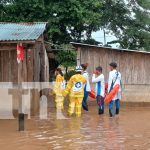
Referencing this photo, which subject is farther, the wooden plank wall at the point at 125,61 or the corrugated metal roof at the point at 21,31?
the wooden plank wall at the point at 125,61

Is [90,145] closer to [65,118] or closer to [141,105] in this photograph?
[65,118]

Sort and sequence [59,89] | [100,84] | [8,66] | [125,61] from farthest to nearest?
[125,61] < [59,89] < [8,66] < [100,84]

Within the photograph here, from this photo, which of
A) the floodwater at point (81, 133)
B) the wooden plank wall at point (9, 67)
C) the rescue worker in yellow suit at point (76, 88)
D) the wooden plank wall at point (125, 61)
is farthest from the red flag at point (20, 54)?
the wooden plank wall at point (125, 61)

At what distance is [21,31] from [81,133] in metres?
4.13

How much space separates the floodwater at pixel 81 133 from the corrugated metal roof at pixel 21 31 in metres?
2.55

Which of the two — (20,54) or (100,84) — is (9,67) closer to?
(100,84)

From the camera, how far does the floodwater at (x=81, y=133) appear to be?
914 cm

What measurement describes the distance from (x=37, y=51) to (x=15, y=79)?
6.91ft

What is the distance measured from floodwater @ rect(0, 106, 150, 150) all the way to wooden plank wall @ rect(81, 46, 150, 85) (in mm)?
3362

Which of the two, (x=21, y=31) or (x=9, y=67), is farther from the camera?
(x=9, y=67)

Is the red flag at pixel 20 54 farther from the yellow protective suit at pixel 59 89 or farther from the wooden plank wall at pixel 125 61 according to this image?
the wooden plank wall at pixel 125 61

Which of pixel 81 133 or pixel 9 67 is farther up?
pixel 9 67

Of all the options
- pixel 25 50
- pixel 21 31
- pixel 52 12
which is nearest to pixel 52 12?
pixel 52 12

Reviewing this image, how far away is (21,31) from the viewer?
13086 millimetres
